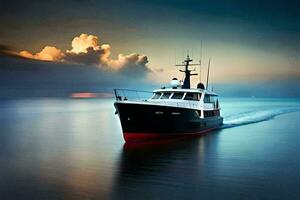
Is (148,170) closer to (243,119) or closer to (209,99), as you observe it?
(209,99)

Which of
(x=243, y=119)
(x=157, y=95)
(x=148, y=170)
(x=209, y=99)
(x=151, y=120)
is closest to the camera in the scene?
(x=148, y=170)

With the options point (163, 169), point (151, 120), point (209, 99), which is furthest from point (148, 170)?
point (209, 99)

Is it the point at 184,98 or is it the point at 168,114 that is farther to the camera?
the point at 184,98

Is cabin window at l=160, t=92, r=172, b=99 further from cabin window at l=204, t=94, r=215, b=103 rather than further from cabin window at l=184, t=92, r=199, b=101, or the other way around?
cabin window at l=204, t=94, r=215, b=103

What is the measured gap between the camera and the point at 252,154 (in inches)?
406

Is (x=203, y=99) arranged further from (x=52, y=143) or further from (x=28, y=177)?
(x=28, y=177)

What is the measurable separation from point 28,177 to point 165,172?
3092 millimetres

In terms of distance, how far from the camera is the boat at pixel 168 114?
11.2 m

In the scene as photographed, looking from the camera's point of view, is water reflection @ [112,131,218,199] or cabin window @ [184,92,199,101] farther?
cabin window @ [184,92,199,101]

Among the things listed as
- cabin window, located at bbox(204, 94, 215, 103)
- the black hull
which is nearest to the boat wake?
cabin window, located at bbox(204, 94, 215, 103)

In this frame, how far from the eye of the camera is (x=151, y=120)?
11.4m

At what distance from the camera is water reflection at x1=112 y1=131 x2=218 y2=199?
19.8 ft

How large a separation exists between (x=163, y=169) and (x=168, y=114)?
3.82 meters

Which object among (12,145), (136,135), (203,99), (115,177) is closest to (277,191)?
(115,177)
